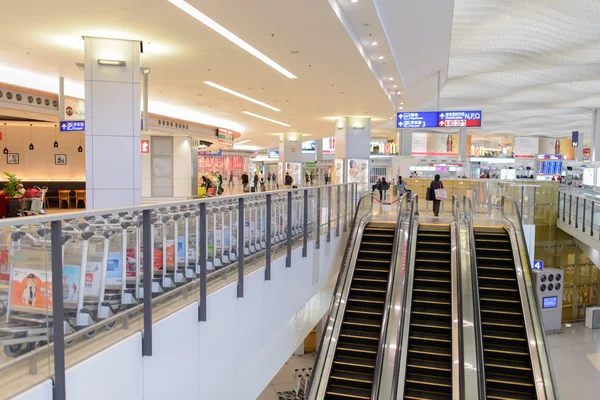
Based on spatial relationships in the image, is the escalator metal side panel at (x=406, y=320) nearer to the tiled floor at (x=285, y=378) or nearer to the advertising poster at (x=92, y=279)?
the advertising poster at (x=92, y=279)

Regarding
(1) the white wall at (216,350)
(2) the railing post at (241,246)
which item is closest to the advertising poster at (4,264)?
(1) the white wall at (216,350)

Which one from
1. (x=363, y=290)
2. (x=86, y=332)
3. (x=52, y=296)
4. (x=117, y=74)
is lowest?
(x=363, y=290)

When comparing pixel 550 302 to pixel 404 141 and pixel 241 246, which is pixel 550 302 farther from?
pixel 404 141

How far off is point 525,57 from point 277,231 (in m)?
15.7

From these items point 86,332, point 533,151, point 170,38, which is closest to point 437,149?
point 533,151

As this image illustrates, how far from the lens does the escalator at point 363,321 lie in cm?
828

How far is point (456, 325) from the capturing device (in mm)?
8578

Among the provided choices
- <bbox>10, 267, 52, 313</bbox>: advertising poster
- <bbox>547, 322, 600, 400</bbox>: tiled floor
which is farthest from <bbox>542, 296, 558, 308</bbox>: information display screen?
<bbox>10, 267, 52, 313</bbox>: advertising poster

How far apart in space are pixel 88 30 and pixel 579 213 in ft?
51.9

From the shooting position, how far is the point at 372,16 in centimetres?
844

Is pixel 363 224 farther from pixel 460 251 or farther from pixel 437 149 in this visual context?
pixel 437 149

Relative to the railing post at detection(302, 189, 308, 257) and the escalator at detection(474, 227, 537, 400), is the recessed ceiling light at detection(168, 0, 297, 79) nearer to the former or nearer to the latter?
the railing post at detection(302, 189, 308, 257)

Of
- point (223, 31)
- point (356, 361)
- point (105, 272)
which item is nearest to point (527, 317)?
point (356, 361)

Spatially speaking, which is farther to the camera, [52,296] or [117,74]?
[117,74]
